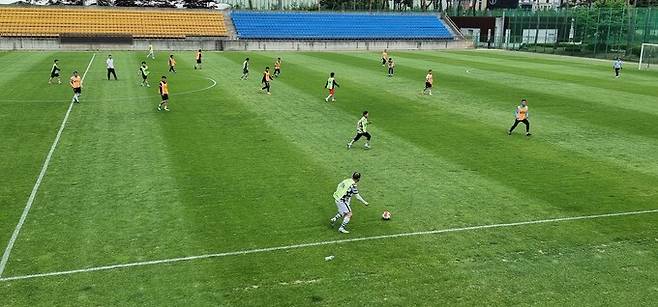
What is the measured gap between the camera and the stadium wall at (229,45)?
63875mm

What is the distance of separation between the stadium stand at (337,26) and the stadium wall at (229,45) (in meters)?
2.66

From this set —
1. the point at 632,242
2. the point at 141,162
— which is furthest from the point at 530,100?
the point at 141,162

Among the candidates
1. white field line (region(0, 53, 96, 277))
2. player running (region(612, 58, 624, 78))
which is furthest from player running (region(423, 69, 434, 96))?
white field line (region(0, 53, 96, 277))

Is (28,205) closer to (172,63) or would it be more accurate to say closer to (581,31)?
(172,63)

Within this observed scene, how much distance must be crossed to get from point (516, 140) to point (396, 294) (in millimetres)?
14002

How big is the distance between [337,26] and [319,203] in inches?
2760

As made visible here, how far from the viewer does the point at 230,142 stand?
70.8 feet

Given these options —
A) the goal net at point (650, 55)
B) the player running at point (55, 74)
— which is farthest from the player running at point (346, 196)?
the goal net at point (650, 55)

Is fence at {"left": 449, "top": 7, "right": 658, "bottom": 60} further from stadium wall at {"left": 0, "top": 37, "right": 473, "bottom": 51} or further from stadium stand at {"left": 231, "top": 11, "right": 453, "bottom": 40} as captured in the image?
stadium stand at {"left": 231, "top": 11, "right": 453, "bottom": 40}

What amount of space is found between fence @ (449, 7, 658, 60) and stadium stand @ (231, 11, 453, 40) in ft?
30.1

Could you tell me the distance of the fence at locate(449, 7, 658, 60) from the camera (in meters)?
63.8

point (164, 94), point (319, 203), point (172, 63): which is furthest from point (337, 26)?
point (319, 203)

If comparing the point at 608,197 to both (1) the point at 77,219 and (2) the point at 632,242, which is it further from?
(1) the point at 77,219

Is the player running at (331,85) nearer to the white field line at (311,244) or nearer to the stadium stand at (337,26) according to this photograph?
the white field line at (311,244)
